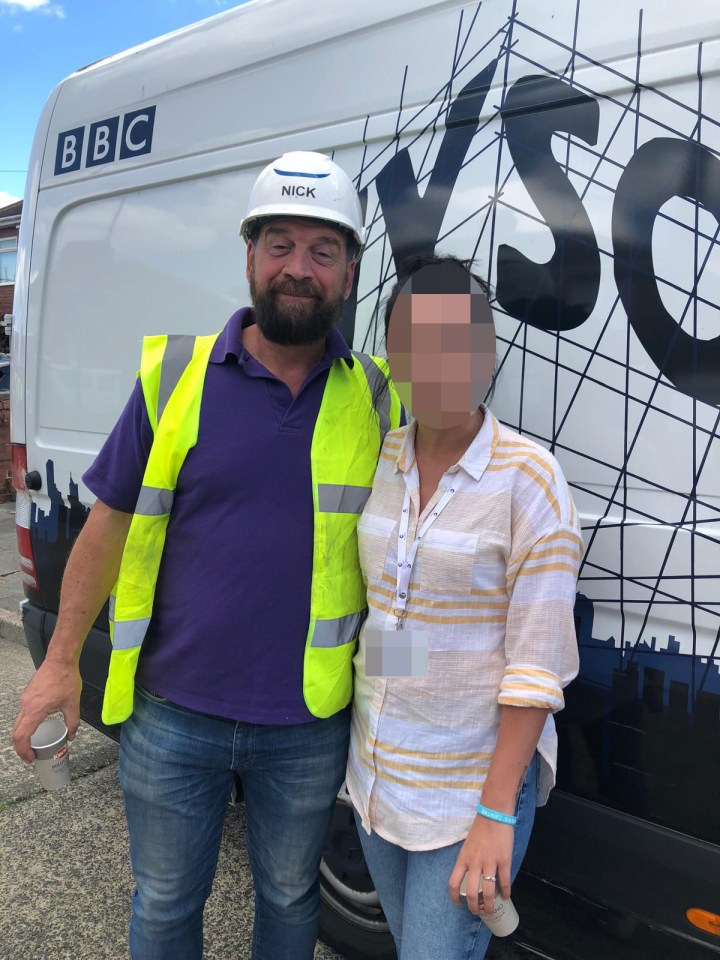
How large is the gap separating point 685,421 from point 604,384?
0.17 meters

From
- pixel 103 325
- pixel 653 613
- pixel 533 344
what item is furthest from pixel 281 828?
pixel 103 325

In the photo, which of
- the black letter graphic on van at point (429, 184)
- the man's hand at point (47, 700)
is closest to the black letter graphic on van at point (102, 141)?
the black letter graphic on van at point (429, 184)

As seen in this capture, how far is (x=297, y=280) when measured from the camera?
1477mm

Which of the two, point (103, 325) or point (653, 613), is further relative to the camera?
point (103, 325)

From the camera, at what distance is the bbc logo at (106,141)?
235 centimetres

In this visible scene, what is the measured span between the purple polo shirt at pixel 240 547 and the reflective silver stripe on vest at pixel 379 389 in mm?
168

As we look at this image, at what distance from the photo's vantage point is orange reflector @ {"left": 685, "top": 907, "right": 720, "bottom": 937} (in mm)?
1382

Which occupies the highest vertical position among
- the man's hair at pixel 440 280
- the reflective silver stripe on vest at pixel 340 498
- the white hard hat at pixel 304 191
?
the white hard hat at pixel 304 191

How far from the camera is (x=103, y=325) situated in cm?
249

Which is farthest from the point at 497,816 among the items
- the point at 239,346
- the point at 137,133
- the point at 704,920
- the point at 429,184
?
the point at 137,133

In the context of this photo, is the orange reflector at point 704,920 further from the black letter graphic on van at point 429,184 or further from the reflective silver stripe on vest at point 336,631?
the black letter graphic on van at point 429,184

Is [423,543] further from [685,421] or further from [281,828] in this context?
[281,828]

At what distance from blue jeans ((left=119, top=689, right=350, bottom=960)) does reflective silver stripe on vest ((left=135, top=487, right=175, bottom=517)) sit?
0.40 m

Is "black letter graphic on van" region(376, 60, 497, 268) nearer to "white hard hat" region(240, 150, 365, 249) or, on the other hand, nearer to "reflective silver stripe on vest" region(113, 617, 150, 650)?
"white hard hat" region(240, 150, 365, 249)
